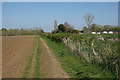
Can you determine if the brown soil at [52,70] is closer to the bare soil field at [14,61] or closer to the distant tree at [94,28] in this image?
the bare soil field at [14,61]

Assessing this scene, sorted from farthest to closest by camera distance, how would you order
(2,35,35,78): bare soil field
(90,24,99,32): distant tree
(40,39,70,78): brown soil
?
(90,24,99,32): distant tree
(2,35,35,78): bare soil field
(40,39,70,78): brown soil

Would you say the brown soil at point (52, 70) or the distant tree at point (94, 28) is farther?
the distant tree at point (94, 28)

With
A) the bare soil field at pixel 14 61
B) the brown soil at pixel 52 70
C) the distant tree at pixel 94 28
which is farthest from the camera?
the distant tree at pixel 94 28

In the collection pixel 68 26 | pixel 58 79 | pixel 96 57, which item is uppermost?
pixel 68 26

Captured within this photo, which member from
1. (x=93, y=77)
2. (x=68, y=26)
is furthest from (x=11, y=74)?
(x=68, y=26)

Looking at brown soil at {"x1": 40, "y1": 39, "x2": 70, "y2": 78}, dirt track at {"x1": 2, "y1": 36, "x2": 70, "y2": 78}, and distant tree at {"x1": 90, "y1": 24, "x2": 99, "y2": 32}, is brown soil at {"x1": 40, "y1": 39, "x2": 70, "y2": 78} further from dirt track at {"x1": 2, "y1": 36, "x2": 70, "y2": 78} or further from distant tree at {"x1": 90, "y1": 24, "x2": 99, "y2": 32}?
distant tree at {"x1": 90, "y1": 24, "x2": 99, "y2": 32}

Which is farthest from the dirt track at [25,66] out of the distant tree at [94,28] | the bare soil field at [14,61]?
the distant tree at [94,28]

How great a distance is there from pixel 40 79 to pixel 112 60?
9.66 ft

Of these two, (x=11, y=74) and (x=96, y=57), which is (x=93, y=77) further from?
(x=11, y=74)

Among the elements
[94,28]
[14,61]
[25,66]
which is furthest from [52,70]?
[94,28]

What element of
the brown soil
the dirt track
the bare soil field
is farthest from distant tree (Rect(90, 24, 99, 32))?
the brown soil

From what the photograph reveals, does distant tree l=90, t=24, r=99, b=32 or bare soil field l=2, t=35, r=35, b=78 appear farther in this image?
distant tree l=90, t=24, r=99, b=32

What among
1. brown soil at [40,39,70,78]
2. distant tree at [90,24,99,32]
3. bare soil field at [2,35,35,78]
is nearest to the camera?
brown soil at [40,39,70,78]

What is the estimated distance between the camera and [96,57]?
7.52 metres
